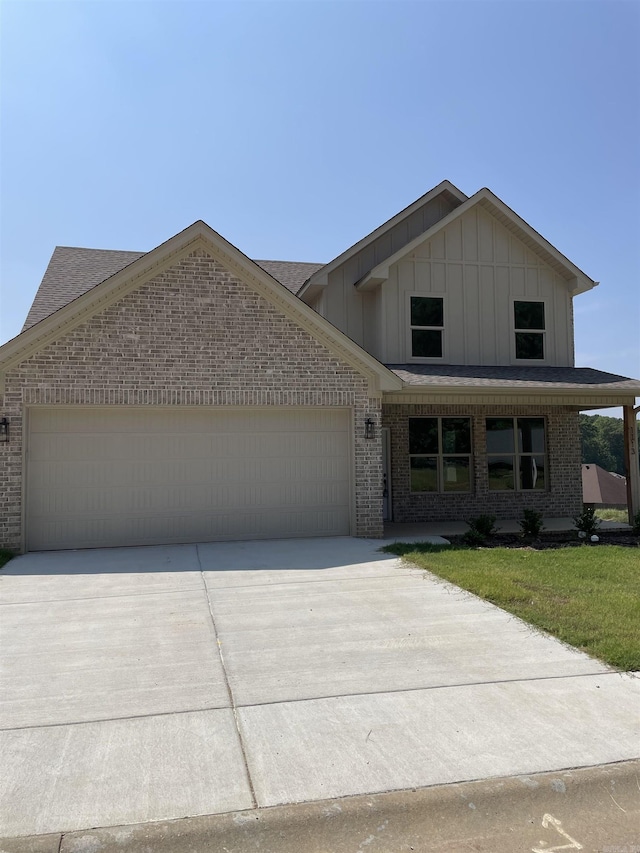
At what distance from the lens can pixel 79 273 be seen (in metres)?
15.6

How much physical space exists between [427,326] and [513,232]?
314cm

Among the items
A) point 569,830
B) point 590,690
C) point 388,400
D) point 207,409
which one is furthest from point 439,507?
point 569,830

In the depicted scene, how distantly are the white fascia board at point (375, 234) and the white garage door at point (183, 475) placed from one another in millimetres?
3938

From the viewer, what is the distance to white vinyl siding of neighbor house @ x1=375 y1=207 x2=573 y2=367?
14711mm

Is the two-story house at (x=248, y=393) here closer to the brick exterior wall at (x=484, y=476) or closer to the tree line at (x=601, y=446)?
the brick exterior wall at (x=484, y=476)

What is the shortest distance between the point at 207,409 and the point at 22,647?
6111 millimetres

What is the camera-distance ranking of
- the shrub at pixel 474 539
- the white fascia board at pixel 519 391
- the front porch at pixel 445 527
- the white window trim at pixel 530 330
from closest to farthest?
the shrub at pixel 474 539
the white fascia board at pixel 519 391
the front porch at pixel 445 527
the white window trim at pixel 530 330

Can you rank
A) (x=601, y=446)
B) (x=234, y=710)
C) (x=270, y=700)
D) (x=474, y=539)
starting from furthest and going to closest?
(x=601, y=446), (x=474, y=539), (x=270, y=700), (x=234, y=710)

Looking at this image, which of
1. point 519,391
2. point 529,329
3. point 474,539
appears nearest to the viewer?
point 474,539

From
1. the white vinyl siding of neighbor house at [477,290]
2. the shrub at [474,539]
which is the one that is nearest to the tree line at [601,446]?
the white vinyl siding of neighbor house at [477,290]

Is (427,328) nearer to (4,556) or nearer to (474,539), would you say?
(474,539)

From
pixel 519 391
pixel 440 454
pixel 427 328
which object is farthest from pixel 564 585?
pixel 427 328

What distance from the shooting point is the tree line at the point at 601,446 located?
7275 cm

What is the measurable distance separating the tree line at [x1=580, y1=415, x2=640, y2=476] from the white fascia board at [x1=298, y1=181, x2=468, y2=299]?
193ft
